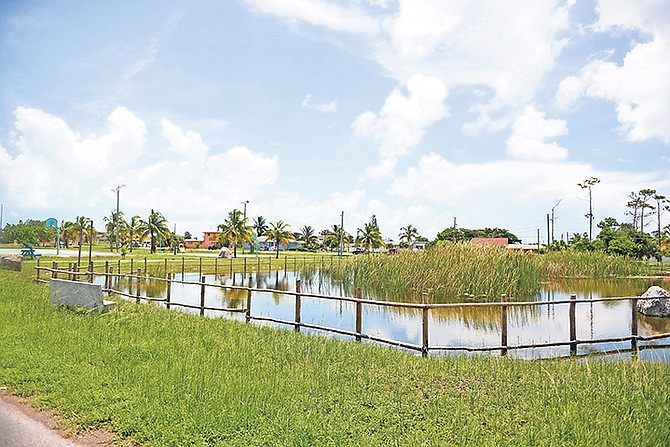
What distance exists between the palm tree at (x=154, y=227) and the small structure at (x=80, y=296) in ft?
156

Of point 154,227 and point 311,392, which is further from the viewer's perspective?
point 154,227

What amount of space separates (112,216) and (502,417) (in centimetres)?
7209

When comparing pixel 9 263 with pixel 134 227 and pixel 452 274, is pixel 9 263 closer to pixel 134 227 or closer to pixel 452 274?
pixel 452 274

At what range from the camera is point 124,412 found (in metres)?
4.43

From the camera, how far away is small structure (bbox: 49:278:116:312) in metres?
8.99

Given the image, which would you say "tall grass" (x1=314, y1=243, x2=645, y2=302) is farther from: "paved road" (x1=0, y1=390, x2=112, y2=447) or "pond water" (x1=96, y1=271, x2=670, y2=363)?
"paved road" (x1=0, y1=390, x2=112, y2=447)

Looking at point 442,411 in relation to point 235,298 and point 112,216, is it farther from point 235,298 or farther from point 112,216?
point 112,216

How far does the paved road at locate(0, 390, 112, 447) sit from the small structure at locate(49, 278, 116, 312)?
177 inches

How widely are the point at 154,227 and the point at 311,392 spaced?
54232 mm

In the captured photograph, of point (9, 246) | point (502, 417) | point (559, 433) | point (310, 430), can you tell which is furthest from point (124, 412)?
point (9, 246)

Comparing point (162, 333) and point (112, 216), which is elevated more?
point (112, 216)

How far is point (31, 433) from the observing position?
4.14 m

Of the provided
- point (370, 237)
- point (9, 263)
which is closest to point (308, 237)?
point (370, 237)

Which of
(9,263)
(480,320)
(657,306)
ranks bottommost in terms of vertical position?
(480,320)
